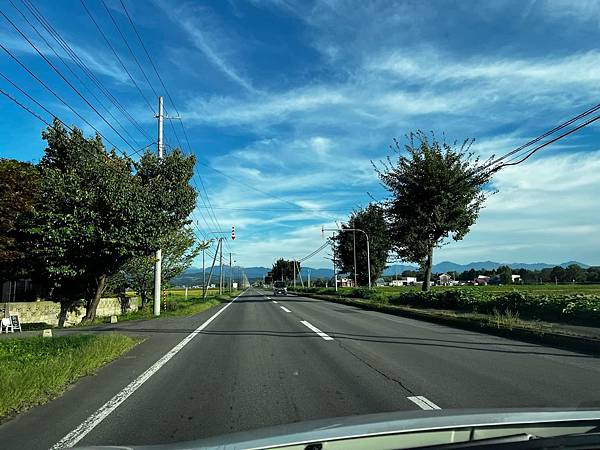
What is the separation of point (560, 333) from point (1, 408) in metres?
12.7

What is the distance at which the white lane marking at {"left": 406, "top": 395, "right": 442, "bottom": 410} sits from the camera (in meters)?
6.27

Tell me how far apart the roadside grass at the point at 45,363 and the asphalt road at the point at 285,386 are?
0.25 metres

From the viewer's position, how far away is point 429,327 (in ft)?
59.0

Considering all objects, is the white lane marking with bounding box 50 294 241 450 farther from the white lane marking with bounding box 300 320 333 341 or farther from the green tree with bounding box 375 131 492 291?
the green tree with bounding box 375 131 492 291

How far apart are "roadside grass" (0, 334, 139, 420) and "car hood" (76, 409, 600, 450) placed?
4127 millimetres

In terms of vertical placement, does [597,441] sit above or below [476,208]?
below

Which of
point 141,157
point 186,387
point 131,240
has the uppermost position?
point 141,157

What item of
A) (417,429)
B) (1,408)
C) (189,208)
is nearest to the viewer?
(417,429)

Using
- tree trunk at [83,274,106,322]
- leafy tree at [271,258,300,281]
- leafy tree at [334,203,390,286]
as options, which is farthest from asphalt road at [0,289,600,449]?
leafy tree at [271,258,300,281]

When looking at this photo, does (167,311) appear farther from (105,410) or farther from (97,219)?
(105,410)

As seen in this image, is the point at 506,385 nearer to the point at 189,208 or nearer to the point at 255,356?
the point at 255,356

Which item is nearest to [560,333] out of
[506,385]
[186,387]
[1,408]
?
[506,385]

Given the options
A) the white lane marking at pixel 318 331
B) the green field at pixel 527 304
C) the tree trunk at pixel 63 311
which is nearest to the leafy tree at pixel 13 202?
the tree trunk at pixel 63 311

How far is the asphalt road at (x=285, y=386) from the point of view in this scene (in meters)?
5.77
